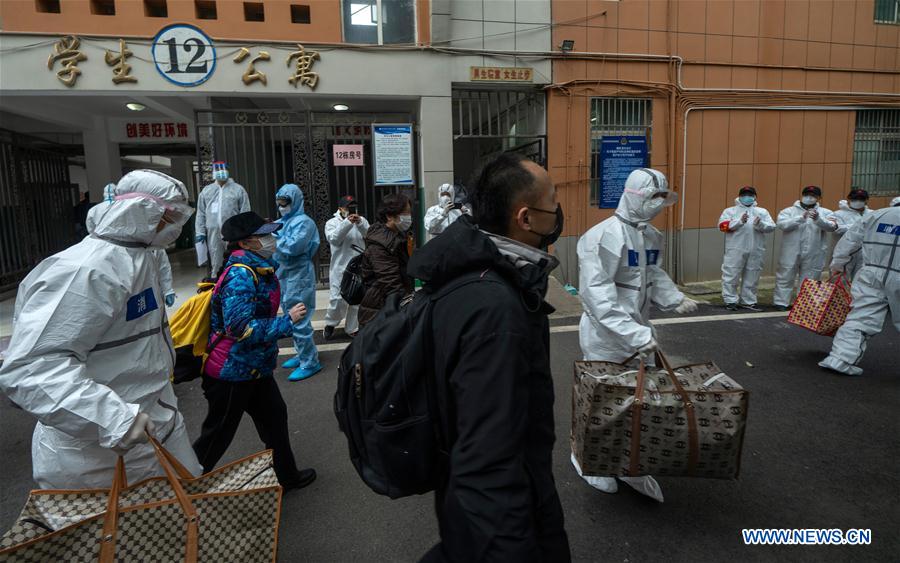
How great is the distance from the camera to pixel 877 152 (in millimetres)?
10617

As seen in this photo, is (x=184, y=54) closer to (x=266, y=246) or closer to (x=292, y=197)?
(x=292, y=197)

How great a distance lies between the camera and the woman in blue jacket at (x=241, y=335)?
2.78 metres

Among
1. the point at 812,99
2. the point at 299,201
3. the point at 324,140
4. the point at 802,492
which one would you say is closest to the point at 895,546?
the point at 802,492

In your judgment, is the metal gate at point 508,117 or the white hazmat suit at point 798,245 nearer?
the white hazmat suit at point 798,245

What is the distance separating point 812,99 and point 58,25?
1272cm

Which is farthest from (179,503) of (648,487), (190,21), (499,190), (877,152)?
(877,152)

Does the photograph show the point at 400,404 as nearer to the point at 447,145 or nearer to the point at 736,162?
the point at 447,145

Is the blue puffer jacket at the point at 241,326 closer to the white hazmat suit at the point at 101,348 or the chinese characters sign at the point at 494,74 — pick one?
the white hazmat suit at the point at 101,348

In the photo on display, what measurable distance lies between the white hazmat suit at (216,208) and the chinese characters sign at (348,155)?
1.71 m

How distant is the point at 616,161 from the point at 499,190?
27.5ft

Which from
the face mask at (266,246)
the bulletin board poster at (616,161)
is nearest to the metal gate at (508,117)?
the bulletin board poster at (616,161)

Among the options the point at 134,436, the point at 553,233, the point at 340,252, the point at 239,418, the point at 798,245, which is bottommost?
the point at 239,418

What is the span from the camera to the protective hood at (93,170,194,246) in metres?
2.04

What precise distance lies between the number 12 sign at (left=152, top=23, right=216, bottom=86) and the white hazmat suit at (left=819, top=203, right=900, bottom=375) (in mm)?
8623
